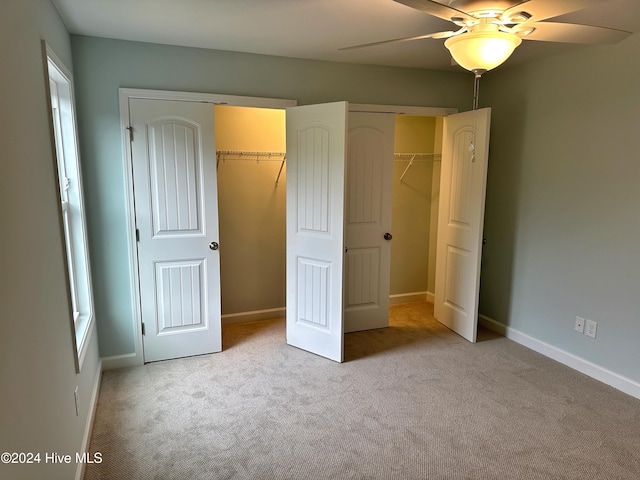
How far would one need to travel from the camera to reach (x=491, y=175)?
4000 millimetres

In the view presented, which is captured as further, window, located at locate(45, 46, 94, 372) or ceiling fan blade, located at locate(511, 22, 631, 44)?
window, located at locate(45, 46, 94, 372)

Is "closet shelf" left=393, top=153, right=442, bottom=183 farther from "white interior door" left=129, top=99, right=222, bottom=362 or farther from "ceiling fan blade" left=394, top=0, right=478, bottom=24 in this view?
"ceiling fan blade" left=394, top=0, right=478, bottom=24

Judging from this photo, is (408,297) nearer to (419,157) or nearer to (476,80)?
(419,157)

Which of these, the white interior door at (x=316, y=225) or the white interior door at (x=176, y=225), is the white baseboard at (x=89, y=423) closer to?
the white interior door at (x=176, y=225)

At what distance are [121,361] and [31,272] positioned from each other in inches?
75.7

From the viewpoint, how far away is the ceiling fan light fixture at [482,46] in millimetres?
1759

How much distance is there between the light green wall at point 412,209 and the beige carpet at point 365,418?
4.40 ft

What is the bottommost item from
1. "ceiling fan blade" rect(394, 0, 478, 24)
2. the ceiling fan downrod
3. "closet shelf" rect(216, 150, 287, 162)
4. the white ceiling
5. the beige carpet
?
the beige carpet

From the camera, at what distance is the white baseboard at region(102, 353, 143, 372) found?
3.19 meters

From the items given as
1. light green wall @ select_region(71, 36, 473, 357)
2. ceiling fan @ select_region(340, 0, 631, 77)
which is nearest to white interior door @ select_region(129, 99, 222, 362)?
light green wall @ select_region(71, 36, 473, 357)

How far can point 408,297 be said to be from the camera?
4883mm

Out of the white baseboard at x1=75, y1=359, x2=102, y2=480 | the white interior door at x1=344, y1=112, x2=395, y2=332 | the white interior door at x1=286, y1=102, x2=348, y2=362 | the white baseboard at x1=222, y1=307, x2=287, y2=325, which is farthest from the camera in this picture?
the white baseboard at x1=222, y1=307, x2=287, y2=325

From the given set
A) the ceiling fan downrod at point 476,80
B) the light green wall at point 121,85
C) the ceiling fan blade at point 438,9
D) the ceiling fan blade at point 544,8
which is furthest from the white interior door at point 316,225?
the ceiling fan blade at point 544,8

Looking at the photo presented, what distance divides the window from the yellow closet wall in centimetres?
137
